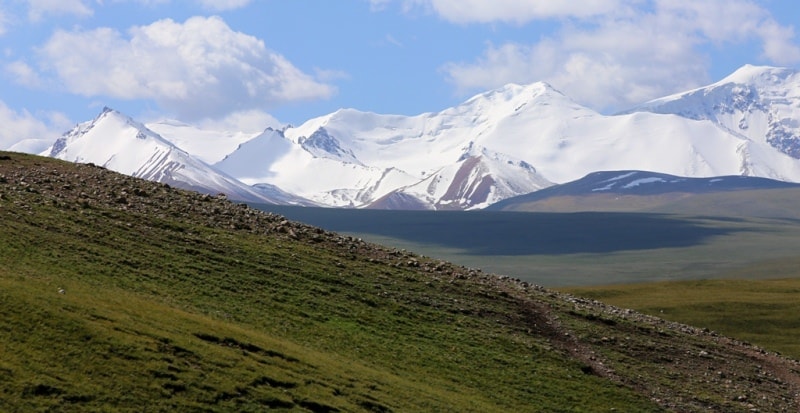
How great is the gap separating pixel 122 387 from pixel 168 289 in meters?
14.7

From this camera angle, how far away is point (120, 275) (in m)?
43.6

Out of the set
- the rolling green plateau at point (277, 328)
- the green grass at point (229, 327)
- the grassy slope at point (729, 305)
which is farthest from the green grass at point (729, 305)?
the green grass at point (229, 327)

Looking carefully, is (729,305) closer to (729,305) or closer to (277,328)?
(729,305)

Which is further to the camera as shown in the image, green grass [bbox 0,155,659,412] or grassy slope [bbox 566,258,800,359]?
grassy slope [bbox 566,258,800,359]

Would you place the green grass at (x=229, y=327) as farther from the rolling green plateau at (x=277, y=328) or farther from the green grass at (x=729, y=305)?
the green grass at (x=729, y=305)

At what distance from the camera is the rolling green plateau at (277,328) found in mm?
31516

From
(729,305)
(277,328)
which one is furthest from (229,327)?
(729,305)

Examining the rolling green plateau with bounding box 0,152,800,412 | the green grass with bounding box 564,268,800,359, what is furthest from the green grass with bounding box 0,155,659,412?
the green grass with bounding box 564,268,800,359

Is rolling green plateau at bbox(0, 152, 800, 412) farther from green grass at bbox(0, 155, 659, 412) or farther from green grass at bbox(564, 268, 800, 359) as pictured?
green grass at bbox(564, 268, 800, 359)

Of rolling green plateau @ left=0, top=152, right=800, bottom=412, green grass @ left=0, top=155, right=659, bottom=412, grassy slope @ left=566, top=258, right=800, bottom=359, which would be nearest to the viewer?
green grass @ left=0, top=155, right=659, bottom=412

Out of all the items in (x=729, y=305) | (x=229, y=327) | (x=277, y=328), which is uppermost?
(x=729, y=305)

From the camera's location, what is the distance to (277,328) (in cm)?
4378

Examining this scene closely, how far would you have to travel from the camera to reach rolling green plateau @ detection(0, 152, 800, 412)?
103 ft

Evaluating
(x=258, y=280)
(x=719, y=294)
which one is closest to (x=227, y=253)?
(x=258, y=280)
